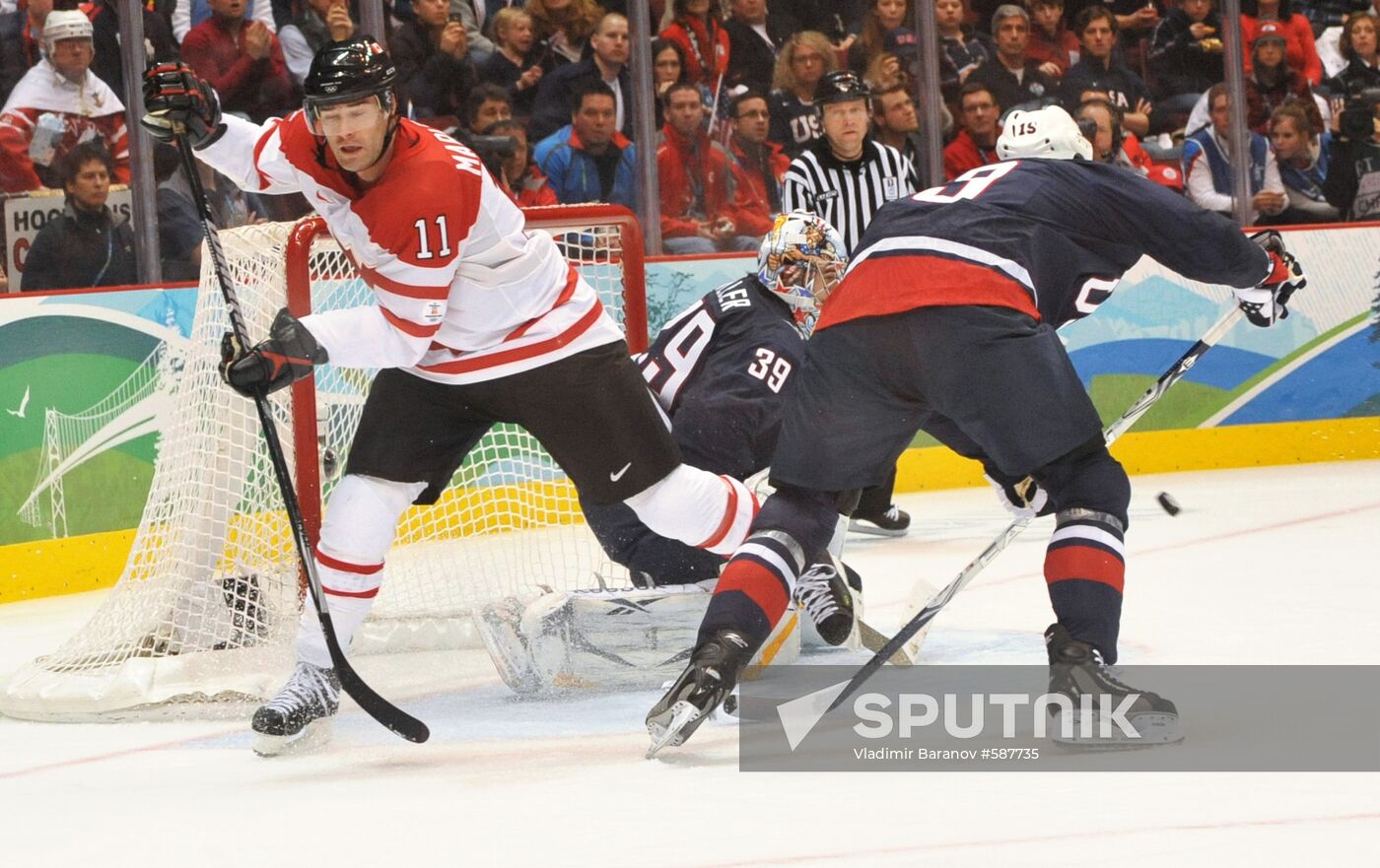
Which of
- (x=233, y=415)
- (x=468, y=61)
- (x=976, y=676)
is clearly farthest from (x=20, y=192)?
(x=976, y=676)

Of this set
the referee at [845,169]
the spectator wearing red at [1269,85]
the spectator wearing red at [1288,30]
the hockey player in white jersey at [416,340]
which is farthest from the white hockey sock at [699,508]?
the spectator wearing red at [1288,30]

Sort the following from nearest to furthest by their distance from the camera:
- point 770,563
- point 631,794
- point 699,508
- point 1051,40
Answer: point 631,794 < point 770,563 < point 699,508 < point 1051,40

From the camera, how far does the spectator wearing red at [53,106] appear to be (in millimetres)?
4977

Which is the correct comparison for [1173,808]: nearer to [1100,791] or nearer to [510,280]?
[1100,791]

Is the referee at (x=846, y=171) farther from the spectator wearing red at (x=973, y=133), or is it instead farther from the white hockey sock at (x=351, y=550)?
the white hockey sock at (x=351, y=550)

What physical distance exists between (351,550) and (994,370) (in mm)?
1017

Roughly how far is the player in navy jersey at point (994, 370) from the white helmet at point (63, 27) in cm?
335

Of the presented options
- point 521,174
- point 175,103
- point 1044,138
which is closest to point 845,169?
point 521,174

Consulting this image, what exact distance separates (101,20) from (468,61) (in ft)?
4.18

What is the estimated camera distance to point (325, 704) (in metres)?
2.62

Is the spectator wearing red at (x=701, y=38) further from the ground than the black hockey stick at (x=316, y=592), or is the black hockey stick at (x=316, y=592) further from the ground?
the spectator wearing red at (x=701, y=38)

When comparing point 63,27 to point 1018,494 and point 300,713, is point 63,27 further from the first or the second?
point 1018,494

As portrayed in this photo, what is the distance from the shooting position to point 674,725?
2307 millimetres

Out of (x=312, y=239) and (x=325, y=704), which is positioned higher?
(x=312, y=239)
